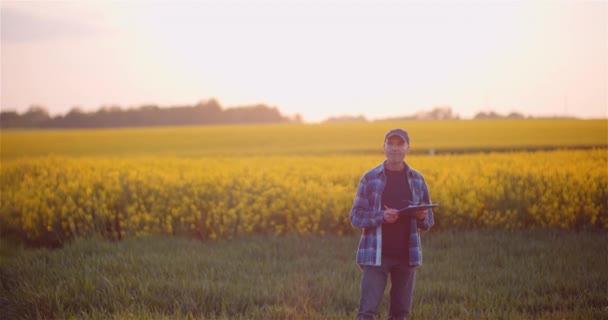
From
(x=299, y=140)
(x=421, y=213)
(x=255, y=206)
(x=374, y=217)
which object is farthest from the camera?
(x=299, y=140)

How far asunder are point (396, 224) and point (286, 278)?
2600 mm

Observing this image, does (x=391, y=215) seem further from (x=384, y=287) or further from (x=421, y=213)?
(x=384, y=287)

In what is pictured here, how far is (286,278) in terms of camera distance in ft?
22.3

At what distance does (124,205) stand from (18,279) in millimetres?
3239

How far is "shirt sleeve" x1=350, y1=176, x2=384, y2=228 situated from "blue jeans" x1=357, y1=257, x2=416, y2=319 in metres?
0.37

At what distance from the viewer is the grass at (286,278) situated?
578cm

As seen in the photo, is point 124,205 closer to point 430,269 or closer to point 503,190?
point 430,269

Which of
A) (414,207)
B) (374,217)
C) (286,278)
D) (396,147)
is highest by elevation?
(396,147)

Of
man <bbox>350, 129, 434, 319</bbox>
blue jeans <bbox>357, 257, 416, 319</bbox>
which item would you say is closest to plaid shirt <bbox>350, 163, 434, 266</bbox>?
man <bbox>350, 129, 434, 319</bbox>

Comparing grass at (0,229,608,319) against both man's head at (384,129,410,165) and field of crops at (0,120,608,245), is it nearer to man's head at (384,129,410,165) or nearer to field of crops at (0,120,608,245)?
field of crops at (0,120,608,245)

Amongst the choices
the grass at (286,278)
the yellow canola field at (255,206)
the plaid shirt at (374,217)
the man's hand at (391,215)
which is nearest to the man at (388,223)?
the plaid shirt at (374,217)

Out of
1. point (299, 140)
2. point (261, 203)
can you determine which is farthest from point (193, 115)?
point (261, 203)

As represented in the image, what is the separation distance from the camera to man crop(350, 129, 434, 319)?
14.8 feet

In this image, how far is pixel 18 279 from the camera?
283 inches
